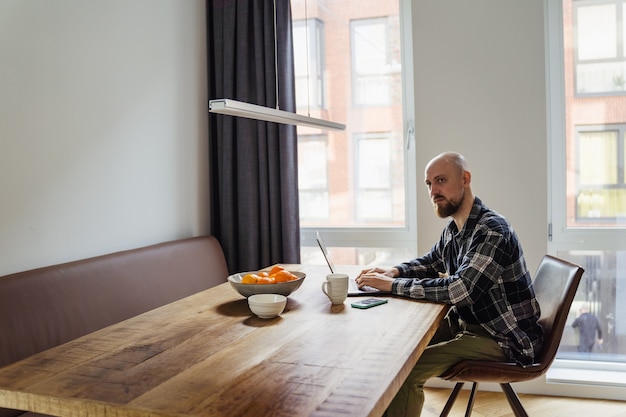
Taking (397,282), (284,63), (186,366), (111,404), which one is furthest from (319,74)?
(111,404)

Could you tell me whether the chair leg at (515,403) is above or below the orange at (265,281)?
below

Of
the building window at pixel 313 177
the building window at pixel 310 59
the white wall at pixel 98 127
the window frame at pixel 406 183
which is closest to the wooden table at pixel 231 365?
the white wall at pixel 98 127

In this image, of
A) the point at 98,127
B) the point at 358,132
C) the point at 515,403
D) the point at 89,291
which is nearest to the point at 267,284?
the point at 89,291

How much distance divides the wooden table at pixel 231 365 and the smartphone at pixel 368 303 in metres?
0.04

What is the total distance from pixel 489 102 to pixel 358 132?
851mm

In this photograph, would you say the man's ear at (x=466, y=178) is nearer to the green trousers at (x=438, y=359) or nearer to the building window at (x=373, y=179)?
the green trousers at (x=438, y=359)

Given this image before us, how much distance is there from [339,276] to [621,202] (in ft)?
6.45

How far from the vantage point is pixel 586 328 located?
345 cm

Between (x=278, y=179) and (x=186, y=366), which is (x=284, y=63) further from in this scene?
(x=186, y=366)

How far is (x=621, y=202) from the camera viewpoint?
132 inches

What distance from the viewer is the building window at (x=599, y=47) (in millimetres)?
3324

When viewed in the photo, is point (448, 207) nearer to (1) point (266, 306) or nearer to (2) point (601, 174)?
(1) point (266, 306)

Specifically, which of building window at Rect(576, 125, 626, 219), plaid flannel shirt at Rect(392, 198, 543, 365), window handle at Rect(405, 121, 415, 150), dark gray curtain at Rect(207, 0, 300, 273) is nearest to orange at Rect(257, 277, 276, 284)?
plaid flannel shirt at Rect(392, 198, 543, 365)

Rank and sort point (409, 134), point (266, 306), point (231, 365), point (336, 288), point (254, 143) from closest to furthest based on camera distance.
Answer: point (231, 365) → point (266, 306) → point (336, 288) → point (409, 134) → point (254, 143)
